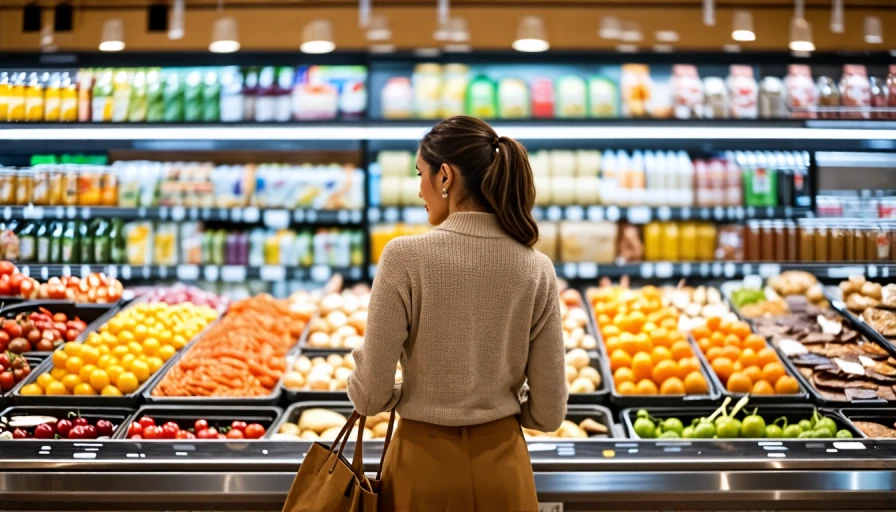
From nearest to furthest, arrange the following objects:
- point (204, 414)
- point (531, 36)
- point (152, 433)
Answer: point (152, 433) → point (204, 414) → point (531, 36)

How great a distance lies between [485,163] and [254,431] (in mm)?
1596

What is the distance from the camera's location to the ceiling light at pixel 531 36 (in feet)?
17.5

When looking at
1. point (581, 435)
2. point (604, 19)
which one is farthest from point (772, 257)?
point (581, 435)

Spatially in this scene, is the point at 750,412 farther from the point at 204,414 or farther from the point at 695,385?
the point at 204,414

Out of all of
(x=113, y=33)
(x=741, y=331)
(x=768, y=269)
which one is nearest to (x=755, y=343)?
(x=741, y=331)

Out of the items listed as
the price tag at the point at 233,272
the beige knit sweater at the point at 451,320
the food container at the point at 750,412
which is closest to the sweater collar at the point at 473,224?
the beige knit sweater at the point at 451,320

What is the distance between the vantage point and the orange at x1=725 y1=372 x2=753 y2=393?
3.40 meters

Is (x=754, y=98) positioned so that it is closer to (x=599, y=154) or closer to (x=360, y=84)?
(x=599, y=154)

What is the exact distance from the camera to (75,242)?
16.2 feet

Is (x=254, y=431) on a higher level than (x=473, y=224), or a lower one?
lower

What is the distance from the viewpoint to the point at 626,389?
135 inches

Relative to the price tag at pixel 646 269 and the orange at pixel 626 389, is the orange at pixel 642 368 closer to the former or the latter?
the orange at pixel 626 389

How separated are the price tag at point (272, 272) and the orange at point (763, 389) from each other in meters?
3.19

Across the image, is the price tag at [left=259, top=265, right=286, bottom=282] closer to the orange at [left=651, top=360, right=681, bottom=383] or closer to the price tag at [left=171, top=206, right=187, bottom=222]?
the price tag at [left=171, top=206, right=187, bottom=222]
